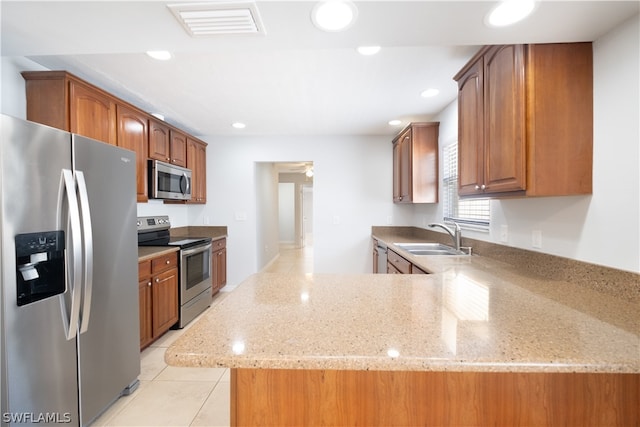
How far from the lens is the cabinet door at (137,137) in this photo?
2.49 metres

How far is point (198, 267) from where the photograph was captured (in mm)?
3250

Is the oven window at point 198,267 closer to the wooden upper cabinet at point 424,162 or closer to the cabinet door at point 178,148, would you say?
the cabinet door at point 178,148

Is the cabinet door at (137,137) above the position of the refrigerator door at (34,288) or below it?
above

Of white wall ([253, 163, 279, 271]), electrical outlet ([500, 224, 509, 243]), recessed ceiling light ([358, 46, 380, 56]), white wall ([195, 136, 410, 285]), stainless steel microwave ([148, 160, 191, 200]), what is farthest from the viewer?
white wall ([253, 163, 279, 271])

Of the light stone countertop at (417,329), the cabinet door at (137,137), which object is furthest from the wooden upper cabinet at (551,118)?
the cabinet door at (137,137)

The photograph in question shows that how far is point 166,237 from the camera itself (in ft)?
11.0

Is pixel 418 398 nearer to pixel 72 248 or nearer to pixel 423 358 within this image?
pixel 423 358

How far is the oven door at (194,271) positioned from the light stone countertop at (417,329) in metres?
1.98

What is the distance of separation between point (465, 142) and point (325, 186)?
98.7 inches

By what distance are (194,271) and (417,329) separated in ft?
9.61

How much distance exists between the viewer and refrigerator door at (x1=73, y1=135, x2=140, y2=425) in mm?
1537

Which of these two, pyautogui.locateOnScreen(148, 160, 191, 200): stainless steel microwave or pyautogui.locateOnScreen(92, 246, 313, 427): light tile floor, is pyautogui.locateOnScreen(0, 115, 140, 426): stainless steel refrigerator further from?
pyautogui.locateOnScreen(148, 160, 191, 200): stainless steel microwave

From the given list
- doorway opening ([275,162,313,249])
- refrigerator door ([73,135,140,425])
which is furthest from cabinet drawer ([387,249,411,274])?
doorway opening ([275,162,313,249])

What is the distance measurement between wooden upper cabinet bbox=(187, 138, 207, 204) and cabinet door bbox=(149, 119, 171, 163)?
492 mm
